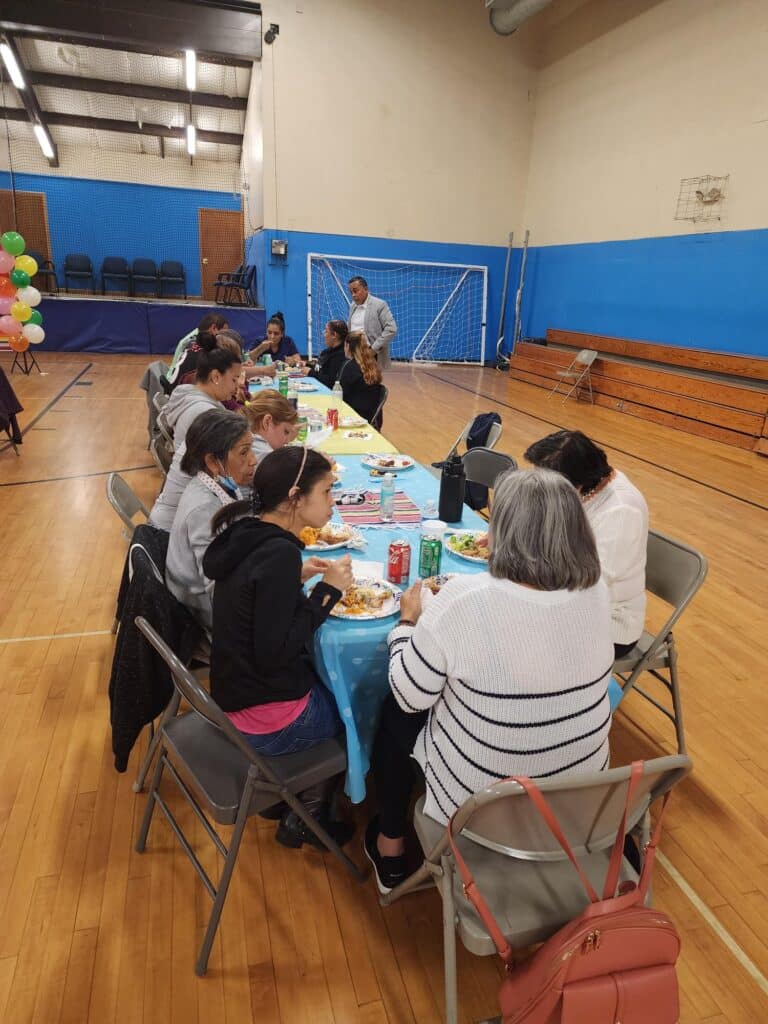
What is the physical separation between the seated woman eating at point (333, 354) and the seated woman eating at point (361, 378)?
0.52 metres

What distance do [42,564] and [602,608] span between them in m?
3.58

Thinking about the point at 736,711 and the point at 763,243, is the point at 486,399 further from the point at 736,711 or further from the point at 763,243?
the point at 736,711

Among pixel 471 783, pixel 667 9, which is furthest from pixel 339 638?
pixel 667 9

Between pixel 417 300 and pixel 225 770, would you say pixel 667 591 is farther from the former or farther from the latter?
pixel 417 300

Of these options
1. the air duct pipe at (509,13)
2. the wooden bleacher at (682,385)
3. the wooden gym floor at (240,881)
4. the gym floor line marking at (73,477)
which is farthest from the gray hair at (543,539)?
the air duct pipe at (509,13)

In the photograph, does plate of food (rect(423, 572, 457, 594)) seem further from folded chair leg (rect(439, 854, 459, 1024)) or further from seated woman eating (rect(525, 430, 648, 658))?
folded chair leg (rect(439, 854, 459, 1024))

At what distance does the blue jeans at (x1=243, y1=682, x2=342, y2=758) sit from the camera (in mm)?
1761

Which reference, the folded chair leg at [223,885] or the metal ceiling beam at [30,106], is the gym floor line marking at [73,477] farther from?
the metal ceiling beam at [30,106]

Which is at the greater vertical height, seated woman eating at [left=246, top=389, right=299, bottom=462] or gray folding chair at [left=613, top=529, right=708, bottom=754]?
seated woman eating at [left=246, top=389, right=299, bottom=462]

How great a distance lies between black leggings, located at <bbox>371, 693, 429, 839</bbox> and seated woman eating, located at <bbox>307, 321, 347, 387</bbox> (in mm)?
4522

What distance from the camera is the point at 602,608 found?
141cm

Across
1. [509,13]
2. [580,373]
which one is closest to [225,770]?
[580,373]

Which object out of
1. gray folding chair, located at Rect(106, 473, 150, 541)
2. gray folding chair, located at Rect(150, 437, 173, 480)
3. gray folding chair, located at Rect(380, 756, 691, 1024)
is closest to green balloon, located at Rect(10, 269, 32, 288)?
gray folding chair, located at Rect(150, 437, 173, 480)

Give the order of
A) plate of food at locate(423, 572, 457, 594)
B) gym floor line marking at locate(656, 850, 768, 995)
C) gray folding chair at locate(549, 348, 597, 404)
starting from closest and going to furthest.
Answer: gym floor line marking at locate(656, 850, 768, 995) → plate of food at locate(423, 572, 457, 594) → gray folding chair at locate(549, 348, 597, 404)
